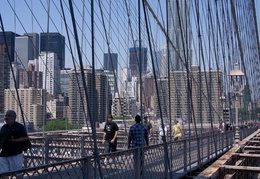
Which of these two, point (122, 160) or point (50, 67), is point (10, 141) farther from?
point (50, 67)

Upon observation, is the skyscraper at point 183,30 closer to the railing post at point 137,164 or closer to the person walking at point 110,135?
the person walking at point 110,135

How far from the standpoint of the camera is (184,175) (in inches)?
257

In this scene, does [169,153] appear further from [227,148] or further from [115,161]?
[227,148]

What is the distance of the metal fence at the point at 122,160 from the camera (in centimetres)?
327

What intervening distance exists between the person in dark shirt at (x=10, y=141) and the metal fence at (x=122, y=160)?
0.65 metres

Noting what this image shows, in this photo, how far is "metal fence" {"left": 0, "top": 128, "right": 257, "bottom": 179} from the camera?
3.27 meters

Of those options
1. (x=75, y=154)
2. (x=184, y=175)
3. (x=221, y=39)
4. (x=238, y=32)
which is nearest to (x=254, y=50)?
(x=238, y=32)

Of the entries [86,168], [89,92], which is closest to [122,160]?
[86,168]

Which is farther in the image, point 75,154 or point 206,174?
point 75,154

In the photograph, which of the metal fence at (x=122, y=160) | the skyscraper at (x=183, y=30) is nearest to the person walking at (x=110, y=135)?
the metal fence at (x=122, y=160)

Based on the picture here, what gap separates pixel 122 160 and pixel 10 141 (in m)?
1.14

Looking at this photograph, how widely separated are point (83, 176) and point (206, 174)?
3439mm

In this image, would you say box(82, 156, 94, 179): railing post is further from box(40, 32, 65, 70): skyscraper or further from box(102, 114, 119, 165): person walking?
box(40, 32, 65, 70): skyscraper

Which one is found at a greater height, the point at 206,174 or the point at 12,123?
the point at 12,123
